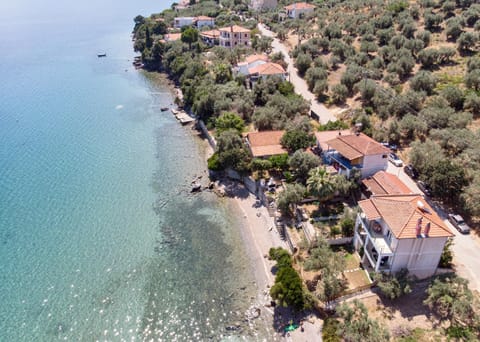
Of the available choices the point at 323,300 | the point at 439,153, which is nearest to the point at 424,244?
the point at 323,300

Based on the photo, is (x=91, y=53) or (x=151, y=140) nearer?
(x=151, y=140)

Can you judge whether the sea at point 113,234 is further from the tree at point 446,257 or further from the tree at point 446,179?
the tree at point 446,179

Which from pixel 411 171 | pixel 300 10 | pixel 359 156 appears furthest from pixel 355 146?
pixel 300 10

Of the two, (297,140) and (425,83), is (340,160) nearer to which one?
(297,140)

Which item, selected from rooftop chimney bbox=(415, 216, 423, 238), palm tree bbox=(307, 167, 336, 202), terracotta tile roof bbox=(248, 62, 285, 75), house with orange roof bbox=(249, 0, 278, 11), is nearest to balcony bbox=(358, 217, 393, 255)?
rooftop chimney bbox=(415, 216, 423, 238)

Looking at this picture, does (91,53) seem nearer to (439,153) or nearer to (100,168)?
(100,168)

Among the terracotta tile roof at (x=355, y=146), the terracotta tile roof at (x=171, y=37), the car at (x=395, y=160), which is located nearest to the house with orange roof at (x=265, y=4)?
the terracotta tile roof at (x=171, y=37)

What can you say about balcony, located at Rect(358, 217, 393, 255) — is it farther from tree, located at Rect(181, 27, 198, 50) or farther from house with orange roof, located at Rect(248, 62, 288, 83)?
tree, located at Rect(181, 27, 198, 50)
